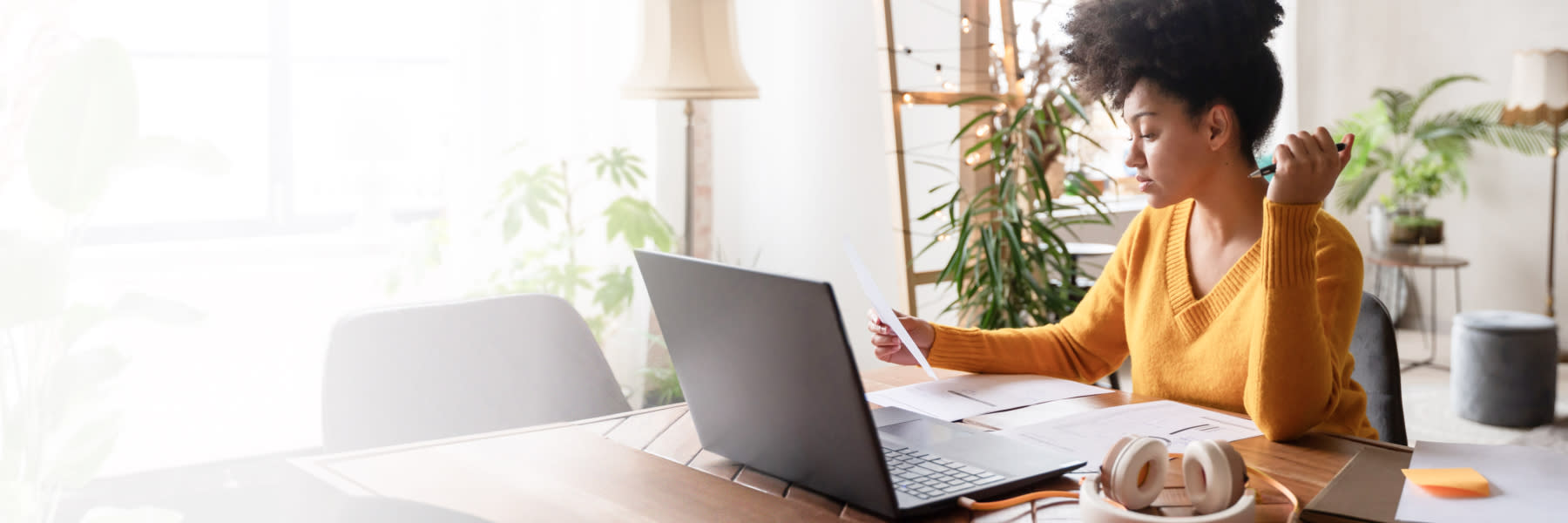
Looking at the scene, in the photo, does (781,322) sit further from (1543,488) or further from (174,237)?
(174,237)

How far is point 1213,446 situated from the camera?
0.94 m

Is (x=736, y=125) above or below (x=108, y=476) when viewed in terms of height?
above

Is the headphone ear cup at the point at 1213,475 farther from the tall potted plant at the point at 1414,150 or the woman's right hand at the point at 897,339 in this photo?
the tall potted plant at the point at 1414,150

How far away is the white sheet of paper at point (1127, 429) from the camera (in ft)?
4.09

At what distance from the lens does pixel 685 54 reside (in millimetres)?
2854

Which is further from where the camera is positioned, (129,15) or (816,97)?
(816,97)

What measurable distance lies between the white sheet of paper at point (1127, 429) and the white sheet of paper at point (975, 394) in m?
0.09

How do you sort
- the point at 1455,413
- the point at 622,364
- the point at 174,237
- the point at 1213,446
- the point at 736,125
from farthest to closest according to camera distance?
1. the point at 1455,413
2. the point at 736,125
3. the point at 622,364
4. the point at 174,237
5. the point at 1213,446

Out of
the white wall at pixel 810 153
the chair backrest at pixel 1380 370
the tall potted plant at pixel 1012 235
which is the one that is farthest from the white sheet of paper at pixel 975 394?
the white wall at pixel 810 153

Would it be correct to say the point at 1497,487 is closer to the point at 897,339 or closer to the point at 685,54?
the point at 897,339

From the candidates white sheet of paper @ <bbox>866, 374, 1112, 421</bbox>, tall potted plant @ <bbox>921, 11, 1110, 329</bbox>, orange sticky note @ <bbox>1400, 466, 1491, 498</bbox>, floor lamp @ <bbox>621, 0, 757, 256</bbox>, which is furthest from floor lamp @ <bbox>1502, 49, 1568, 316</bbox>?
orange sticky note @ <bbox>1400, 466, 1491, 498</bbox>

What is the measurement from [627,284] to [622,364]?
14.4 inches

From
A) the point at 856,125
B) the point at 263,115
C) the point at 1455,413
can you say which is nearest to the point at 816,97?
the point at 856,125

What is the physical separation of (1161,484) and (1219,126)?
0.74m
